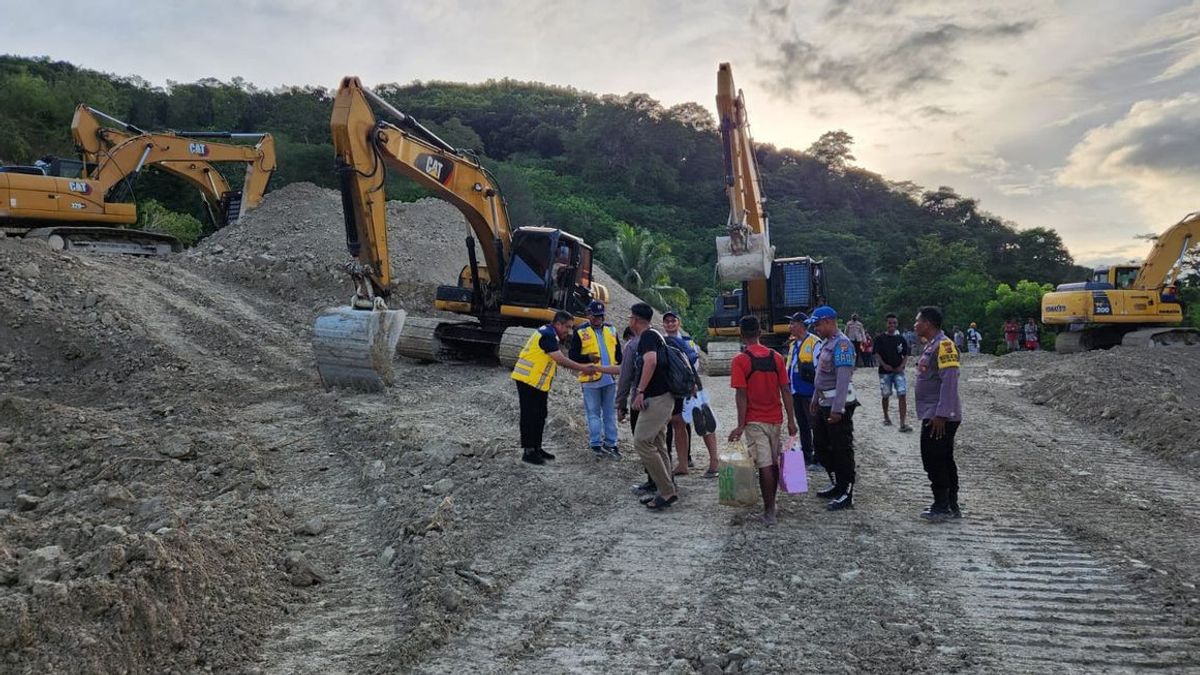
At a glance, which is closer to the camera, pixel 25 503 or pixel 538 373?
pixel 25 503

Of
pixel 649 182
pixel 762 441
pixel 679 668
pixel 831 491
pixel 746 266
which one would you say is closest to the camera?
pixel 679 668

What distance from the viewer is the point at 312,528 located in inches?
219

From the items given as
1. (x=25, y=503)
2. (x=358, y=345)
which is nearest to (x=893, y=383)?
(x=358, y=345)

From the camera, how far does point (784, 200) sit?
57656 millimetres

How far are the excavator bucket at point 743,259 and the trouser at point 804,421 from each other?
770cm

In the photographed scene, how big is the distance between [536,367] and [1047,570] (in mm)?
4223

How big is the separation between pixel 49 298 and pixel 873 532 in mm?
12362

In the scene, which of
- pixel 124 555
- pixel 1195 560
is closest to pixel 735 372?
pixel 1195 560

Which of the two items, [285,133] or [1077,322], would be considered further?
[285,133]

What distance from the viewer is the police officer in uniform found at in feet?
23.6

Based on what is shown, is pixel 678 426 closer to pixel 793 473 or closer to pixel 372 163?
pixel 793 473

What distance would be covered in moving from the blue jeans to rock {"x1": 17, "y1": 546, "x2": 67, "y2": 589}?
4536mm

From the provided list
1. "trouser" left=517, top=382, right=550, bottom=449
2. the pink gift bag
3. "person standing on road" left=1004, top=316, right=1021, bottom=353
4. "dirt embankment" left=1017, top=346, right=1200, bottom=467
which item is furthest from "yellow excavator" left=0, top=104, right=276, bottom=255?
"person standing on road" left=1004, top=316, right=1021, bottom=353

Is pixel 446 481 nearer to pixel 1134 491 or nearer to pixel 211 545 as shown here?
pixel 211 545
